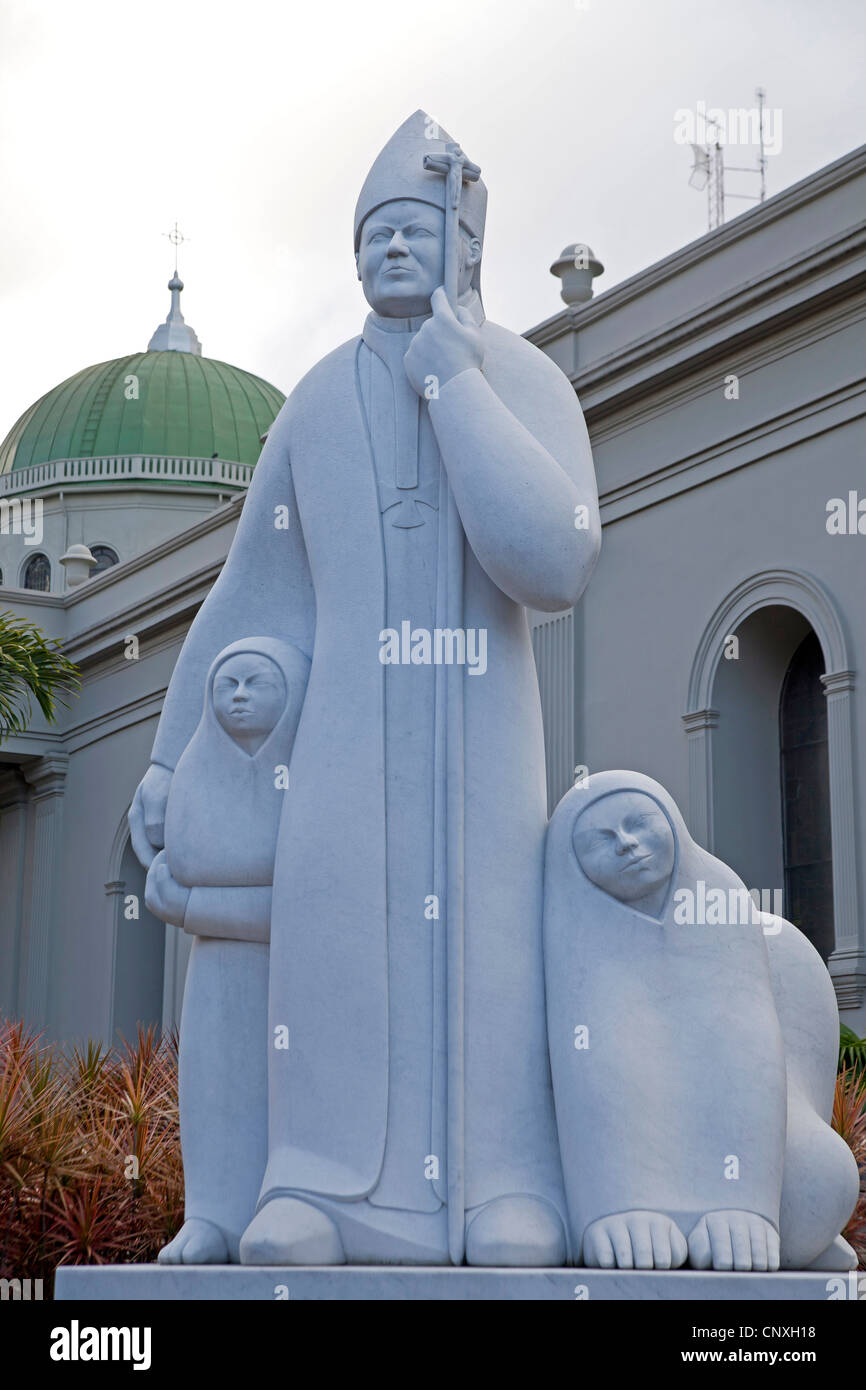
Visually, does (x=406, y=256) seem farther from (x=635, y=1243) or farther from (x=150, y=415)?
(x=150, y=415)

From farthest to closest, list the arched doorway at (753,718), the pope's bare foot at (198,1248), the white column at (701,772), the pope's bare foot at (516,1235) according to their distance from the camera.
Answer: the white column at (701,772) < the arched doorway at (753,718) < the pope's bare foot at (198,1248) < the pope's bare foot at (516,1235)

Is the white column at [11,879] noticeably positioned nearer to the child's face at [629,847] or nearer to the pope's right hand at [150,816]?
the pope's right hand at [150,816]

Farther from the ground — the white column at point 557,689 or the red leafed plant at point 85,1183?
the white column at point 557,689

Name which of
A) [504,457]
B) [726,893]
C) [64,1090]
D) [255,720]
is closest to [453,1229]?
[726,893]

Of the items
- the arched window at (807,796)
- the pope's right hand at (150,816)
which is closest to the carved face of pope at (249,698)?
the pope's right hand at (150,816)

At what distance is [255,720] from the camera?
4.07 meters

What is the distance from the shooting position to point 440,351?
4129mm

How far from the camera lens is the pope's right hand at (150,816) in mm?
4242

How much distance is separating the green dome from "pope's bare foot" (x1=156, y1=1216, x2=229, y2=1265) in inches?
1251

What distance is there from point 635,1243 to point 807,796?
13.3 metres

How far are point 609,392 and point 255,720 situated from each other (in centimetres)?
1443

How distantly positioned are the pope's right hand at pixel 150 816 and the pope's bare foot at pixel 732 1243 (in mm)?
1472

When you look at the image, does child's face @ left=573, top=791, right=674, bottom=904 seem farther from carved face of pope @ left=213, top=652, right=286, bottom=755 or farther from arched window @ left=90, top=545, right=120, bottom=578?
arched window @ left=90, top=545, right=120, bottom=578

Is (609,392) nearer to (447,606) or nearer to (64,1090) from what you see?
(64,1090)
